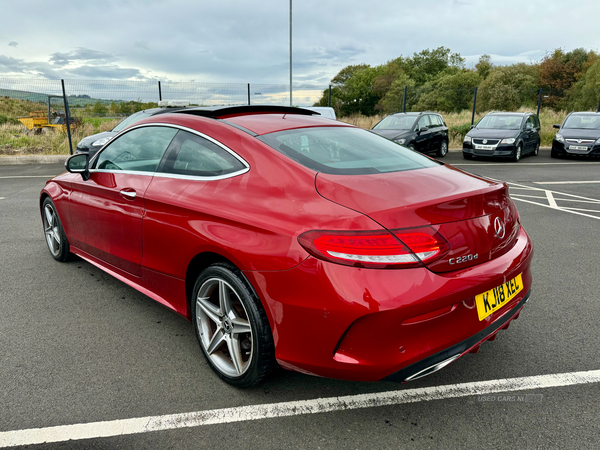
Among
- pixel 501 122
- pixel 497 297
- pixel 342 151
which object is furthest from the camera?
pixel 501 122

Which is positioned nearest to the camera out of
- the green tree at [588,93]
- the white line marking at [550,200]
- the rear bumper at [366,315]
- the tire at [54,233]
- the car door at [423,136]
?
the rear bumper at [366,315]

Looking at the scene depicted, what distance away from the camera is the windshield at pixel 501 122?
14734 mm

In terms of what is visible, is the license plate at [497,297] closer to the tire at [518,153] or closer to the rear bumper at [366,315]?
the rear bumper at [366,315]

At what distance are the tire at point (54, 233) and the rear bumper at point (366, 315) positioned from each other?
3.02 meters

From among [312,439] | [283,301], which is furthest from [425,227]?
[312,439]

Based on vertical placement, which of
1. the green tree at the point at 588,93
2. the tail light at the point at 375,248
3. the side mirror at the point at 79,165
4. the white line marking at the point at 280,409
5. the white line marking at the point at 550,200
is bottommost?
the white line marking at the point at 280,409

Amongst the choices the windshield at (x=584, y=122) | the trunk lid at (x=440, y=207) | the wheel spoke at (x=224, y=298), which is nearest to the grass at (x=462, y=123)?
the windshield at (x=584, y=122)

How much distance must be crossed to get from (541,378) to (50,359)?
2.95 m

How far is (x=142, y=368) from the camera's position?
108 inches

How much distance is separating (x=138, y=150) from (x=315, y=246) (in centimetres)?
190

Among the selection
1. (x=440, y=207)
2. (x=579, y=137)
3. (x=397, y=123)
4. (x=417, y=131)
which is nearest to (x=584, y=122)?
(x=579, y=137)

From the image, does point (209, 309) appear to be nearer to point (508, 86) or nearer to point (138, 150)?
point (138, 150)

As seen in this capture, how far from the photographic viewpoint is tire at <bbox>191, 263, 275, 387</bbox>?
2260 millimetres

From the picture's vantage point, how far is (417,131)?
1385 cm
